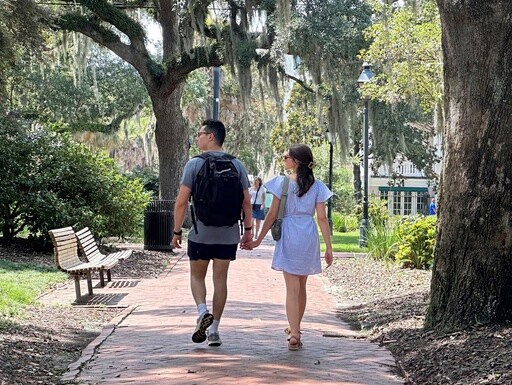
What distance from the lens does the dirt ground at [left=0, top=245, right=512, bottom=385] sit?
6961 mm

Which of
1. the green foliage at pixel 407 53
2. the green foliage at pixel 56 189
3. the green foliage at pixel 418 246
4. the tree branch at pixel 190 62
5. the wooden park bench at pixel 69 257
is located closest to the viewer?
the wooden park bench at pixel 69 257

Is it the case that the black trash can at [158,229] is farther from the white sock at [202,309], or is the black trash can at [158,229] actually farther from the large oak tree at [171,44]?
the white sock at [202,309]

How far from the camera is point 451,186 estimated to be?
833 centimetres

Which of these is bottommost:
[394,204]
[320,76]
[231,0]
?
[394,204]

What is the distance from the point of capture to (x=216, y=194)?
793 cm

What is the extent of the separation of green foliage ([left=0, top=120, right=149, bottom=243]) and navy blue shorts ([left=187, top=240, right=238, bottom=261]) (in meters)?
9.55

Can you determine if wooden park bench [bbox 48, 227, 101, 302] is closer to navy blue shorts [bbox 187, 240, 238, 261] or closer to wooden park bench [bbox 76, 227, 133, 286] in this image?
wooden park bench [bbox 76, 227, 133, 286]

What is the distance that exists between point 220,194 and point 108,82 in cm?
3341

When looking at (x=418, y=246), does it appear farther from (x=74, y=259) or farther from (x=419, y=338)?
(x=419, y=338)

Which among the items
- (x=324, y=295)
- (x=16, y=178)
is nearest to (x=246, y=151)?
(x=16, y=178)

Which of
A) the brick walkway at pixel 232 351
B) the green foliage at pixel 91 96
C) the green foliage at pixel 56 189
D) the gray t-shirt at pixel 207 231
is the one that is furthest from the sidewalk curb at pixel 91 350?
the green foliage at pixel 91 96

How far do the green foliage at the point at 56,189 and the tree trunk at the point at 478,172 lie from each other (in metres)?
10.3

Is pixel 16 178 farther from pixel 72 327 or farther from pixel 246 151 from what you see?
pixel 246 151

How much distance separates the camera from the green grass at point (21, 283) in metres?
10.8
